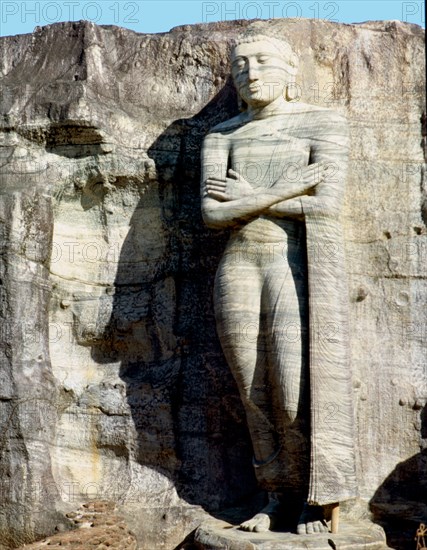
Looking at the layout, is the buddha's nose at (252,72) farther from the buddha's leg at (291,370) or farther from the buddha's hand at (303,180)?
the buddha's leg at (291,370)

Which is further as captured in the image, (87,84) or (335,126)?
(87,84)

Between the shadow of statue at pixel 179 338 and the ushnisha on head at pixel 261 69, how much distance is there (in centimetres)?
64

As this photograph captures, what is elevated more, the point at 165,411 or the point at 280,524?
the point at 165,411

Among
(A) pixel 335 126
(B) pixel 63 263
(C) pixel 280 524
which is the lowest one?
(C) pixel 280 524

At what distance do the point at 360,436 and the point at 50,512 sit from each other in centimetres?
222

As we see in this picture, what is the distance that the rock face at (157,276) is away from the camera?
11.3 meters

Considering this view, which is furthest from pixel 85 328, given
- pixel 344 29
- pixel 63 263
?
pixel 344 29

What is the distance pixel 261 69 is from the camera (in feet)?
36.6

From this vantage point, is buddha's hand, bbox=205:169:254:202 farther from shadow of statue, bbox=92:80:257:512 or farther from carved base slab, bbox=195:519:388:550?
carved base slab, bbox=195:519:388:550

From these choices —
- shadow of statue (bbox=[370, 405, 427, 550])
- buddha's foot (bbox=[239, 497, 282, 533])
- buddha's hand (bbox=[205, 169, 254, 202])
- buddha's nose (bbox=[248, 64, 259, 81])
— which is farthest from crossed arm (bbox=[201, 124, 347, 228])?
buddha's foot (bbox=[239, 497, 282, 533])

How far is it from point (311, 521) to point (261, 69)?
312 centimetres

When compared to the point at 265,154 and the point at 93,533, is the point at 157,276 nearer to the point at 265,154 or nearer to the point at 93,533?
the point at 265,154

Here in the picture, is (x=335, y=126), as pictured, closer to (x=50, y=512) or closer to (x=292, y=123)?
(x=292, y=123)

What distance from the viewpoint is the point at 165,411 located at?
11.5 metres
